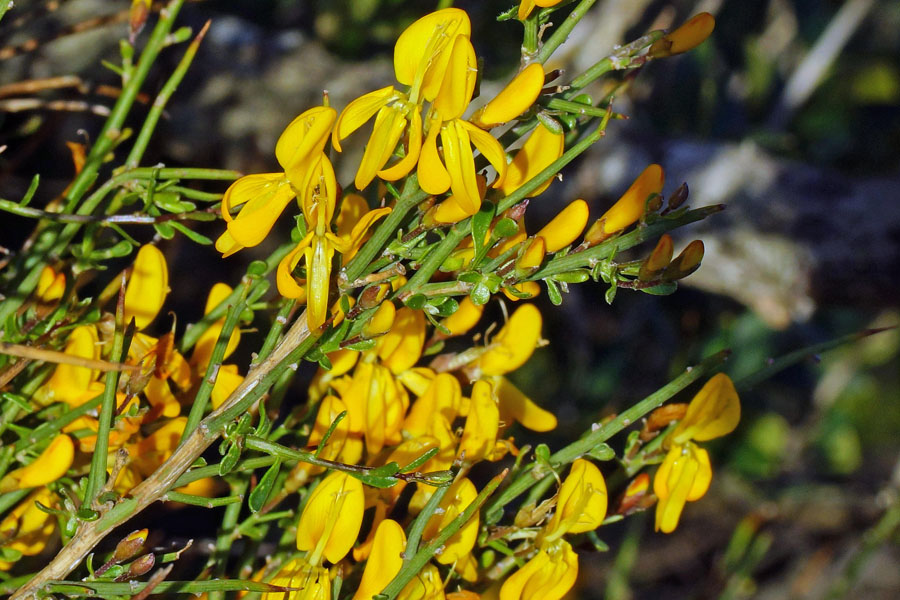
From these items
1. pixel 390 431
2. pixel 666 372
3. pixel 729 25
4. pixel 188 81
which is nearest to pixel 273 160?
pixel 188 81

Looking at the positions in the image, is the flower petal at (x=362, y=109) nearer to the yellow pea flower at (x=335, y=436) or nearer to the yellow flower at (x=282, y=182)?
the yellow flower at (x=282, y=182)

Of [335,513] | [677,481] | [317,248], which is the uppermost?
[317,248]

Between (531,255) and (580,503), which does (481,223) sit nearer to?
(531,255)

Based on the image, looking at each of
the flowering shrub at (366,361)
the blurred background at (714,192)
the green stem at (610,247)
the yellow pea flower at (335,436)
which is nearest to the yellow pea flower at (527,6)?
the flowering shrub at (366,361)

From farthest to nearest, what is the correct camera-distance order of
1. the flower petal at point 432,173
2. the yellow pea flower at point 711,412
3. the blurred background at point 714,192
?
the blurred background at point 714,192, the yellow pea flower at point 711,412, the flower petal at point 432,173

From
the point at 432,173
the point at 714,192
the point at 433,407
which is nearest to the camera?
the point at 432,173

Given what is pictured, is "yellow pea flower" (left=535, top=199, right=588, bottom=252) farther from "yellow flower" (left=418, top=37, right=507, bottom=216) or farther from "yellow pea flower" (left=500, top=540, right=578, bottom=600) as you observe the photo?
"yellow pea flower" (left=500, top=540, right=578, bottom=600)

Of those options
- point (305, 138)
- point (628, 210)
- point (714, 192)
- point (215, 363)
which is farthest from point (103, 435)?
point (714, 192)
